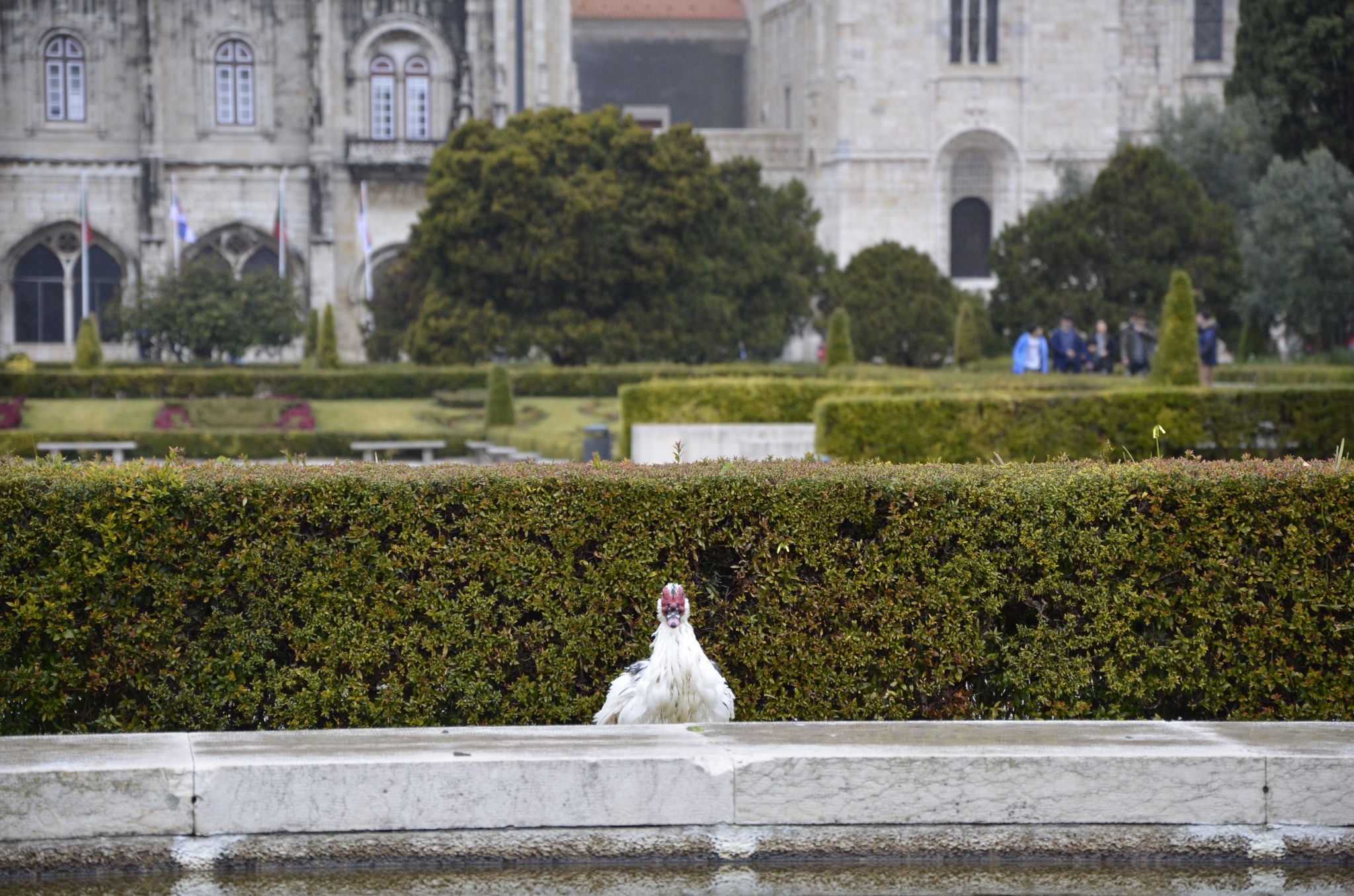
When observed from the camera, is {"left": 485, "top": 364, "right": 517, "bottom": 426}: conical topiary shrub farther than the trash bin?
Yes

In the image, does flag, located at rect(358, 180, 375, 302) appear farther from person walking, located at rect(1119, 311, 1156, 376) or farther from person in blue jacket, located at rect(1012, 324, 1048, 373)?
person walking, located at rect(1119, 311, 1156, 376)

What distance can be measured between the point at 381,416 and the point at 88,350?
715 centimetres

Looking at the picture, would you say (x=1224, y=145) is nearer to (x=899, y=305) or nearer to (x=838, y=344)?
(x=899, y=305)

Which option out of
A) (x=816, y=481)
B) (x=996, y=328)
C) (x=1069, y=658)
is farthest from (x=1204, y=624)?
(x=996, y=328)

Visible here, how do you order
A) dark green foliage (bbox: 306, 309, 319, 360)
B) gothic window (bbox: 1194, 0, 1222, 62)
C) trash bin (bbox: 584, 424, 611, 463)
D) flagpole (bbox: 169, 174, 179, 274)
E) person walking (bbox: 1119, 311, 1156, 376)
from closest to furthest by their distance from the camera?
trash bin (bbox: 584, 424, 611, 463) < person walking (bbox: 1119, 311, 1156, 376) < dark green foliage (bbox: 306, 309, 319, 360) < flagpole (bbox: 169, 174, 179, 274) < gothic window (bbox: 1194, 0, 1222, 62)

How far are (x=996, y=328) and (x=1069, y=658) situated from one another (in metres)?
26.7

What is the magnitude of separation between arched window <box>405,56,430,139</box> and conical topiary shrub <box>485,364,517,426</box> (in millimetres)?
21752

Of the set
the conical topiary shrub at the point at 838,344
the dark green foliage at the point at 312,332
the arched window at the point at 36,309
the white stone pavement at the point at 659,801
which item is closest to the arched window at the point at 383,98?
the dark green foliage at the point at 312,332

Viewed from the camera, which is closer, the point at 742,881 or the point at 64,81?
the point at 742,881

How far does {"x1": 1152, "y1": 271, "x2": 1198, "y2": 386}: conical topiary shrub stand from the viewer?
18.3 meters

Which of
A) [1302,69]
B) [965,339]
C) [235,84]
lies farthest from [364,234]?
[1302,69]

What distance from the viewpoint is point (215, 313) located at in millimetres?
36719

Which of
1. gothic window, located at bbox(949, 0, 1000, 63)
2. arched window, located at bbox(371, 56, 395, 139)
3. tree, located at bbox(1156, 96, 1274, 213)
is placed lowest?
tree, located at bbox(1156, 96, 1274, 213)

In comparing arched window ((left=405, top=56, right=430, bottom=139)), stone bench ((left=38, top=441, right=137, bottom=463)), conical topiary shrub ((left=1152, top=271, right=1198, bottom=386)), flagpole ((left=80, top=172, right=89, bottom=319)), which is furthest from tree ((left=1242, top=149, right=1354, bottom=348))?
flagpole ((left=80, top=172, right=89, bottom=319))
